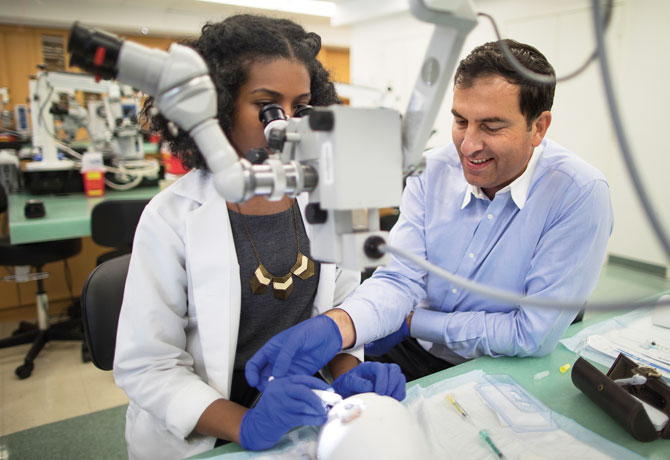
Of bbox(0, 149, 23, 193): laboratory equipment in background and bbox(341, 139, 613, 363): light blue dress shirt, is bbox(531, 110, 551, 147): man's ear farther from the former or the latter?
bbox(0, 149, 23, 193): laboratory equipment in background

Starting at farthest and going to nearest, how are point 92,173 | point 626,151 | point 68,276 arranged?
point 68,276 < point 92,173 < point 626,151

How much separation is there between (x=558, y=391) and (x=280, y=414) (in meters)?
0.63

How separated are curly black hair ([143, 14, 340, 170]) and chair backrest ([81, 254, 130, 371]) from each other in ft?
1.22

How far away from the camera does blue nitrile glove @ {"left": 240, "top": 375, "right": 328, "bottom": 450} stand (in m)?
0.75

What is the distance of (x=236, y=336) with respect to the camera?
3.35ft

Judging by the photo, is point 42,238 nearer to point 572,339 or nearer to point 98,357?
point 98,357

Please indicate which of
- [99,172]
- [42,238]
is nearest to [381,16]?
[99,172]

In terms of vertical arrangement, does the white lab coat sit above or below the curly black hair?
below

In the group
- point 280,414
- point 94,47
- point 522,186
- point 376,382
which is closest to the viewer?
point 94,47

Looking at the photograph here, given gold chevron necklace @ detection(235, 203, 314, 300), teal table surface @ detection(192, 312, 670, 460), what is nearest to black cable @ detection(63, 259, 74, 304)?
gold chevron necklace @ detection(235, 203, 314, 300)

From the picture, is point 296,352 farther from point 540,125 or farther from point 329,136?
point 540,125

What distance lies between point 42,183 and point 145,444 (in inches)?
97.4

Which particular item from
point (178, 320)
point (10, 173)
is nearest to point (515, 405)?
point (178, 320)

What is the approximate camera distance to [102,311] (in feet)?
3.62
